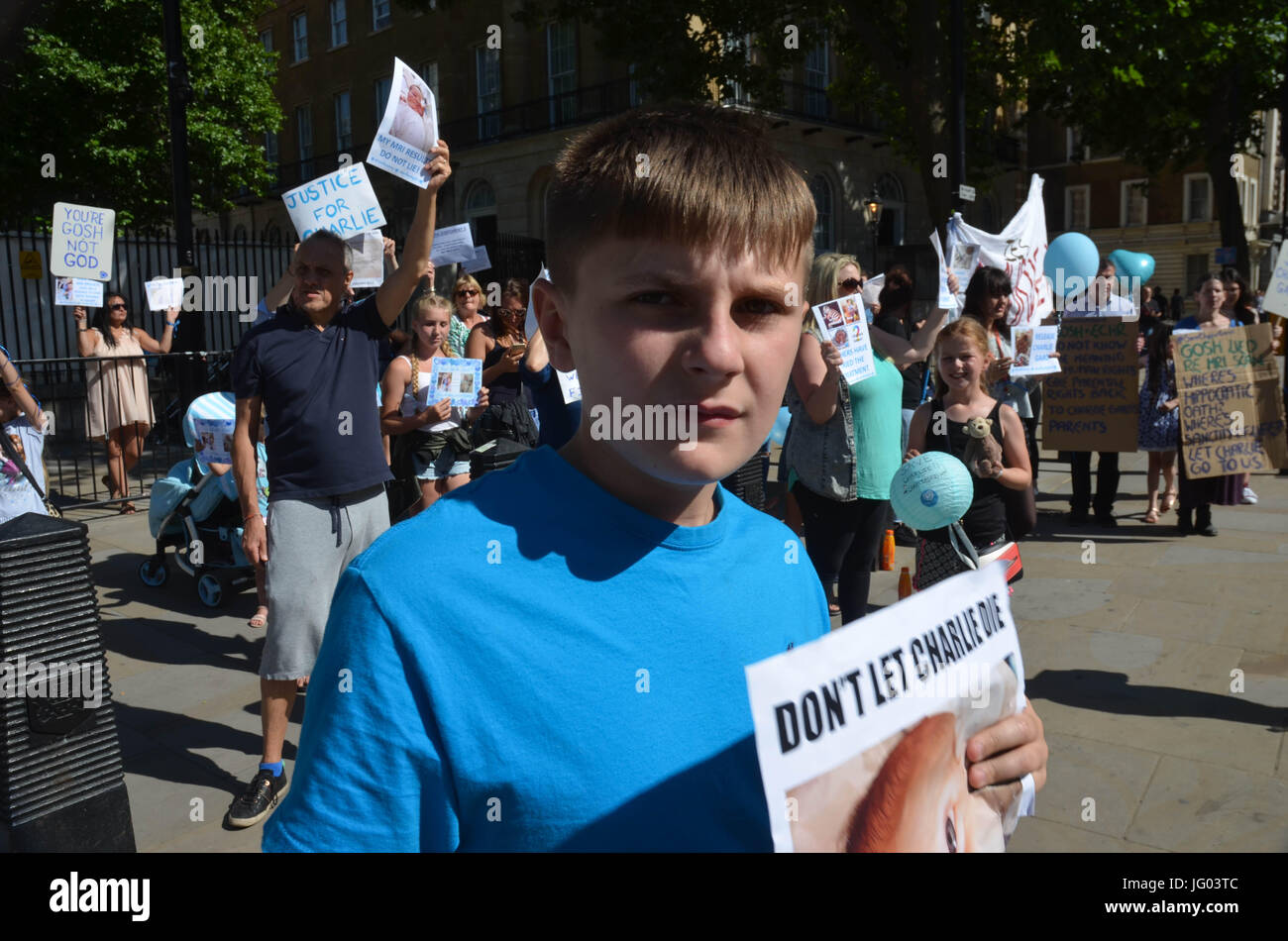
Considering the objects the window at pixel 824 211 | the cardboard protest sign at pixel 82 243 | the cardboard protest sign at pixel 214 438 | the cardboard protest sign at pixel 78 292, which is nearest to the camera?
the cardboard protest sign at pixel 214 438

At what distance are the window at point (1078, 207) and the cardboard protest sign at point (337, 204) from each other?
162ft

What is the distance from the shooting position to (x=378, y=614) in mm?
1033

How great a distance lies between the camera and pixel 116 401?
9922 mm

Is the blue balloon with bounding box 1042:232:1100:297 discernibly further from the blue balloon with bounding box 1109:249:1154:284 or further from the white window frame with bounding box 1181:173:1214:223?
the white window frame with bounding box 1181:173:1214:223

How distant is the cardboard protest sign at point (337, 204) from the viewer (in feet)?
17.7

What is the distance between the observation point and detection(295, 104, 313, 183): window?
119 ft

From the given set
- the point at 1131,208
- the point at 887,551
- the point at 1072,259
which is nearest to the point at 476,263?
the point at 887,551

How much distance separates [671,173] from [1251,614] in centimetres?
625

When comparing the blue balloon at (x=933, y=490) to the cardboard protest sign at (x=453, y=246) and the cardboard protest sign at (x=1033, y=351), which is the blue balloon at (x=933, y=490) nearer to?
the cardboard protest sign at (x=1033, y=351)

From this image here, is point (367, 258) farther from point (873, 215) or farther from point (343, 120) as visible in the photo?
point (343, 120)

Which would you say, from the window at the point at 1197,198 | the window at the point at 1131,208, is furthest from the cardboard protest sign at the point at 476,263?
the window at the point at 1131,208

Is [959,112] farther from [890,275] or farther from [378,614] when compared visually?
[378,614]

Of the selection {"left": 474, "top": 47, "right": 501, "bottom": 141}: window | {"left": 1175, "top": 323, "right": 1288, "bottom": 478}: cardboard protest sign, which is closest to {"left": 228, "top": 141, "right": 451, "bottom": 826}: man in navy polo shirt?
{"left": 1175, "top": 323, "right": 1288, "bottom": 478}: cardboard protest sign

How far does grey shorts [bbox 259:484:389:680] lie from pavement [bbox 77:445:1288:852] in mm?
672
